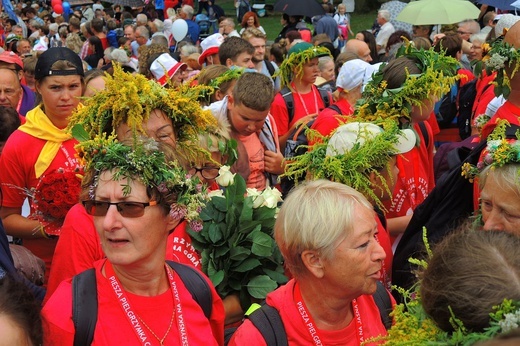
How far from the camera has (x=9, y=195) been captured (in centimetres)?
502

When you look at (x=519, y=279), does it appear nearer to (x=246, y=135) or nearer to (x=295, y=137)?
(x=246, y=135)

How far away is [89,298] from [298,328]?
89cm

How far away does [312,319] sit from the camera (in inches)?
128

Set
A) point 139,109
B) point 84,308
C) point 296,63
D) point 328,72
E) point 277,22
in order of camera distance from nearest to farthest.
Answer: point 84,308, point 139,109, point 296,63, point 328,72, point 277,22

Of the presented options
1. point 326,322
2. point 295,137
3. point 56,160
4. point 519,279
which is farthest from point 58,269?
point 295,137

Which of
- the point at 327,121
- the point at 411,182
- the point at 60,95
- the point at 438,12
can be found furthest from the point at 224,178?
the point at 438,12

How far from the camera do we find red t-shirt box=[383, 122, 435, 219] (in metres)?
5.29

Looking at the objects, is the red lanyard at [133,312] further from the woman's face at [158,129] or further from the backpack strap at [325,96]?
the backpack strap at [325,96]

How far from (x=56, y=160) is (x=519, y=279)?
356cm

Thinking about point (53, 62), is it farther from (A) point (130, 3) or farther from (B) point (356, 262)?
(A) point (130, 3)

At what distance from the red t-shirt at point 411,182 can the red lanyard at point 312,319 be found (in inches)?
74.4

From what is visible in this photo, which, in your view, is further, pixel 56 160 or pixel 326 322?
pixel 56 160

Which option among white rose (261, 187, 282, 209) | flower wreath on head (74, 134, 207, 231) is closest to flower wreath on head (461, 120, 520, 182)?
white rose (261, 187, 282, 209)

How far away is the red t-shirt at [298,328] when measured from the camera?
308cm
